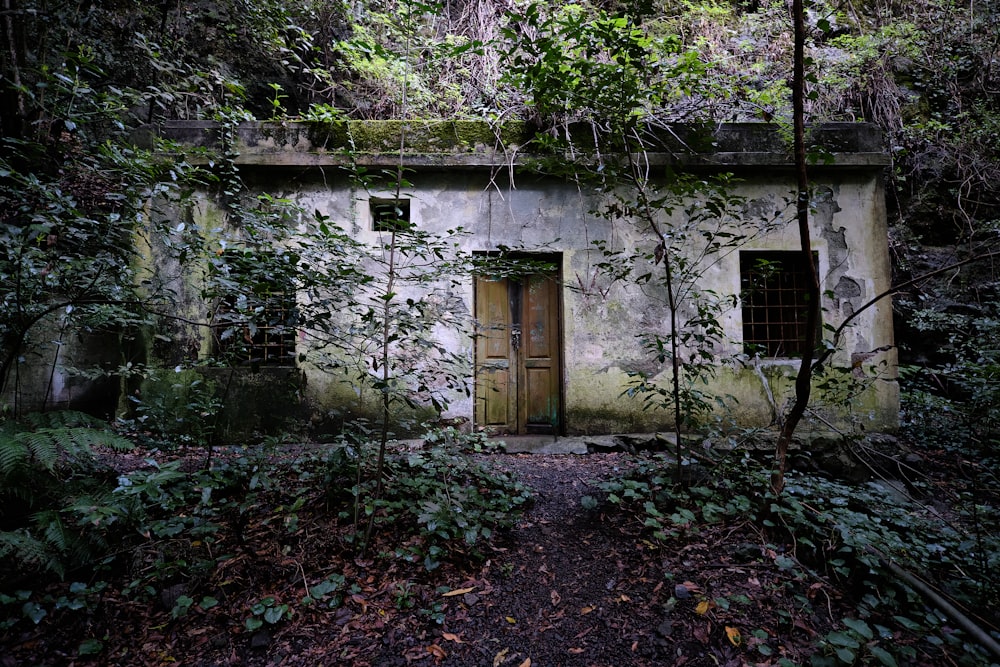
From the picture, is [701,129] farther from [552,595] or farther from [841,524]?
[552,595]

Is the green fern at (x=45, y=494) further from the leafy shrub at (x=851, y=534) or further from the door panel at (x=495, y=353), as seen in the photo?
the door panel at (x=495, y=353)

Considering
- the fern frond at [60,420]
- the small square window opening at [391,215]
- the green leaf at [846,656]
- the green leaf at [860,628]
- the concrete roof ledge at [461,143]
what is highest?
the concrete roof ledge at [461,143]

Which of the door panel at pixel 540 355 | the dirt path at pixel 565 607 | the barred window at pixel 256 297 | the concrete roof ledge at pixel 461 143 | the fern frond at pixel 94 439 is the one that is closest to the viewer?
the dirt path at pixel 565 607

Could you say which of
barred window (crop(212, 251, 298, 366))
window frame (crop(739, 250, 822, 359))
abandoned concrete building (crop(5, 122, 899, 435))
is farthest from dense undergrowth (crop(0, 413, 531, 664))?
window frame (crop(739, 250, 822, 359))

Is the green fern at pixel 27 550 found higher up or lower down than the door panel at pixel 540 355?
lower down

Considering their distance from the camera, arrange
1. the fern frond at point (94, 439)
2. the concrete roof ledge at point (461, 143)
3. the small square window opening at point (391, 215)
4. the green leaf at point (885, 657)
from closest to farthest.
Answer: the green leaf at point (885, 657) < the fern frond at point (94, 439) < the small square window opening at point (391, 215) < the concrete roof ledge at point (461, 143)

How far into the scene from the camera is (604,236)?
18.4 feet

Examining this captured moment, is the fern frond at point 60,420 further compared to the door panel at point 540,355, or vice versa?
the door panel at point 540,355

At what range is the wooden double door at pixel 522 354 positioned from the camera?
18.7 ft

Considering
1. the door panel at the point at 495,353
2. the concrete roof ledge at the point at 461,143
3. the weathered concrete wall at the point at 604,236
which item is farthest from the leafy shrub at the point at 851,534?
the concrete roof ledge at the point at 461,143

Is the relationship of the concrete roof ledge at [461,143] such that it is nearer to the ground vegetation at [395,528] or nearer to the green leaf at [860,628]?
the ground vegetation at [395,528]

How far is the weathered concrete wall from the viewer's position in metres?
5.45

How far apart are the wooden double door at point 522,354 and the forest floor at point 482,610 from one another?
8.80 feet

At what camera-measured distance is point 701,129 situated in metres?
5.30
